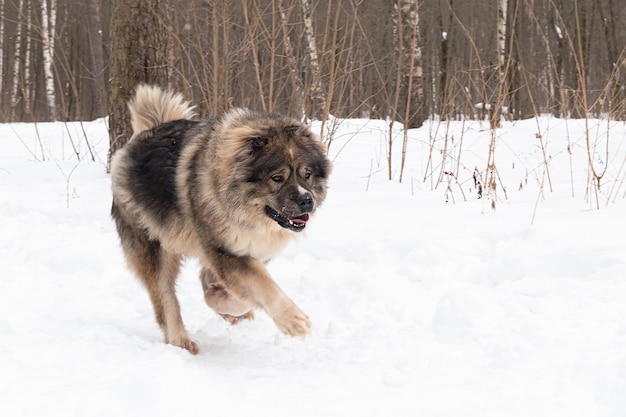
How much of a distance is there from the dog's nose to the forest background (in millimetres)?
2686

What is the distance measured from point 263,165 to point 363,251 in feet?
5.06

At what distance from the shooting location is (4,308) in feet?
13.0

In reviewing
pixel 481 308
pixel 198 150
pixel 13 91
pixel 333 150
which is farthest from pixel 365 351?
pixel 13 91

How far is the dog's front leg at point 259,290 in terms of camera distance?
3.28 meters

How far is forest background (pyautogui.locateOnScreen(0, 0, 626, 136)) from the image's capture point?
20.8 feet

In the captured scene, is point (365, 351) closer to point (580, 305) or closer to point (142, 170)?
point (580, 305)

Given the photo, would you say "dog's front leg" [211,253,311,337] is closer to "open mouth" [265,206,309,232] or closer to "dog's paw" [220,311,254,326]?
"open mouth" [265,206,309,232]

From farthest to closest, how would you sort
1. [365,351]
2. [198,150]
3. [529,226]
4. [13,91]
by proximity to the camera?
[13,91]
[529,226]
[198,150]
[365,351]

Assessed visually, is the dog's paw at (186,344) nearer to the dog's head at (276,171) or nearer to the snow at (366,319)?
the snow at (366,319)

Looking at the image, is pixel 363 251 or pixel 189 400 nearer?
pixel 189 400

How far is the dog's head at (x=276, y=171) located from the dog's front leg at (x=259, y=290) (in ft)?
0.97

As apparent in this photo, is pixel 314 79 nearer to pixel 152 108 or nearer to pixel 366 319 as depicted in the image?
pixel 152 108

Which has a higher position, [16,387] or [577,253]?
[577,253]

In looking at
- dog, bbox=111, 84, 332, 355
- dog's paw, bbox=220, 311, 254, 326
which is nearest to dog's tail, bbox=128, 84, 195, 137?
dog, bbox=111, 84, 332, 355
